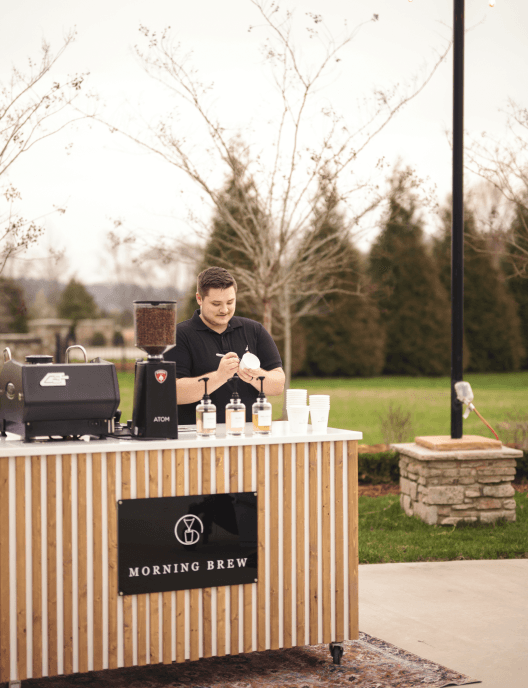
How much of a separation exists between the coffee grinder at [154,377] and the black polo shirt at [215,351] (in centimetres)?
60

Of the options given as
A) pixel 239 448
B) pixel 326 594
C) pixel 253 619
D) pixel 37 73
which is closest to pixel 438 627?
pixel 326 594

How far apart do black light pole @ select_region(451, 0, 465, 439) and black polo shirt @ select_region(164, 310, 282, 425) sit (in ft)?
7.33

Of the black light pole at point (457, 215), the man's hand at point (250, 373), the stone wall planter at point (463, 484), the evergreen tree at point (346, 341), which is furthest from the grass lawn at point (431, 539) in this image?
the evergreen tree at point (346, 341)

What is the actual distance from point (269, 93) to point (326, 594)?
6.17 meters

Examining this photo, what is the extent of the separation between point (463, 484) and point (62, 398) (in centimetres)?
366

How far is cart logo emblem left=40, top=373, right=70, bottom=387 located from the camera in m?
2.90

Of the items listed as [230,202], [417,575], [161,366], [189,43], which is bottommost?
[417,575]

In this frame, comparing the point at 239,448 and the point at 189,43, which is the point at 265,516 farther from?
the point at 189,43

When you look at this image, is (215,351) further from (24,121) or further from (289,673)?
(24,121)

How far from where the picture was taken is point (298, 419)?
3.25 m

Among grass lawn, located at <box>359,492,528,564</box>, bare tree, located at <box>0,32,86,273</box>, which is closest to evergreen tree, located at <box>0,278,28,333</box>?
bare tree, located at <box>0,32,86,273</box>

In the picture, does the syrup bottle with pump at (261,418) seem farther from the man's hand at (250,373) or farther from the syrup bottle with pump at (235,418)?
the man's hand at (250,373)

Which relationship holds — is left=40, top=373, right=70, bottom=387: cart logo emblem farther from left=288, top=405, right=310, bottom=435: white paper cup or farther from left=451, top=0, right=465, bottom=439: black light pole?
left=451, top=0, right=465, bottom=439: black light pole

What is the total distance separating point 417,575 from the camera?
15.3ft
